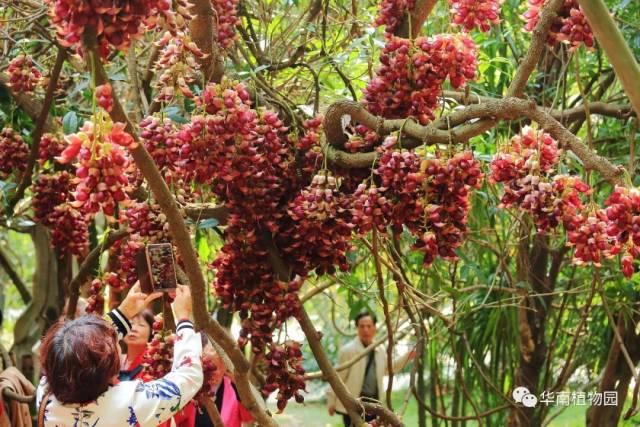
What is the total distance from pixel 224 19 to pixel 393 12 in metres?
0.41

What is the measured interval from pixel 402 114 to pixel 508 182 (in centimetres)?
35

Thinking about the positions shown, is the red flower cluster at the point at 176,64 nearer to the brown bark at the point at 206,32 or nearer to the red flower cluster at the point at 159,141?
the red flower cluster at the point at 159,141

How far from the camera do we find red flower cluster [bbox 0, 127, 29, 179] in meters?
2.73

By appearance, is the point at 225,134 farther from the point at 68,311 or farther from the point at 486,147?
the point at 486,147

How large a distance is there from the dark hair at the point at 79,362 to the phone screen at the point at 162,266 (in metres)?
0.17

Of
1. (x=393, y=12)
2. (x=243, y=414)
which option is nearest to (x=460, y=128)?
(x=393, y=12)

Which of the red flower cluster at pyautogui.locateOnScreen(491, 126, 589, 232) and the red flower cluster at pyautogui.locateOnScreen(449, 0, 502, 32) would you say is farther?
the red flower cluster at pyautogui.locateOnScreen(449, 0, 502, 32)

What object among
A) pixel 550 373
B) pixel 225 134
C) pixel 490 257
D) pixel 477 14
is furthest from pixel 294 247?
pixel 550 373

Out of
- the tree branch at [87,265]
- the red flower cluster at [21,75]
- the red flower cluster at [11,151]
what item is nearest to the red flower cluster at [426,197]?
the tree branch at [87,265]

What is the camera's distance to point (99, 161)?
1.33m

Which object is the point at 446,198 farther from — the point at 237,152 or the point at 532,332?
the point at 532,332

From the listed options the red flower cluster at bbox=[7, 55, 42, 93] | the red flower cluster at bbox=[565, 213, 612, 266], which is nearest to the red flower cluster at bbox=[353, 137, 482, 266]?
the red flower cluster at bbox=[565, 213, 612, 266]

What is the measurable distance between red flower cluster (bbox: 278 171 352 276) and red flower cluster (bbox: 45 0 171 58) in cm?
60

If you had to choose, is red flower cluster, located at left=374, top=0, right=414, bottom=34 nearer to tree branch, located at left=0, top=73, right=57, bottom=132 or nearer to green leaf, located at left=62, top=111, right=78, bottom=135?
green leaf, located at left=62, top=111, right=78, bottom=135
